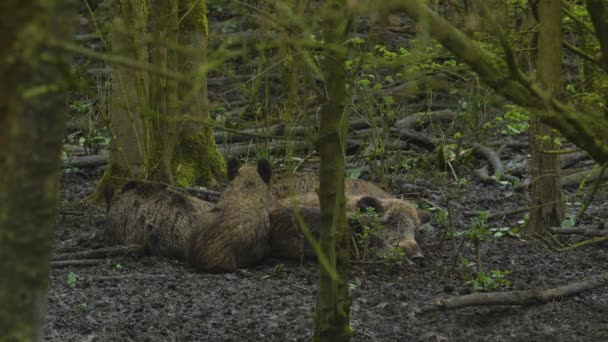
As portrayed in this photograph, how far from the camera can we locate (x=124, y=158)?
1048 cm

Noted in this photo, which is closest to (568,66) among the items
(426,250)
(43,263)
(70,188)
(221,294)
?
(426,250)

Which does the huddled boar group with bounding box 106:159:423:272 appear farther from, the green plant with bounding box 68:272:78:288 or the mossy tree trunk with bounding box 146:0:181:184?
the green plant with bounding box 68:272:78:288

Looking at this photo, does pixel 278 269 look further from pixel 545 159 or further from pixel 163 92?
pixel 545 159

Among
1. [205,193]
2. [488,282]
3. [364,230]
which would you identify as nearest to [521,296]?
[488,282]

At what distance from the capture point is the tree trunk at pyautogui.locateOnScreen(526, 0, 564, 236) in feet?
24.2

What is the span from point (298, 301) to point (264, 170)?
7.95 feet

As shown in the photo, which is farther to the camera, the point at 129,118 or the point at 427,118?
the point at 427,118

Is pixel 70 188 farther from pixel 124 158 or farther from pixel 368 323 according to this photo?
pixel 368 323

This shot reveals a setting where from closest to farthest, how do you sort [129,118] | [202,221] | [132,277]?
1. [132,277]
2. [202,221]
3. [129,118]

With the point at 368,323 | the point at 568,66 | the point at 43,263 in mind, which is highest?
the point at 568,66

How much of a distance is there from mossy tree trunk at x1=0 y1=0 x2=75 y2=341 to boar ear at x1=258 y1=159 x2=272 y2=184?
6081 millimetres

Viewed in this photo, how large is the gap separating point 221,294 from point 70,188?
480 centimetres

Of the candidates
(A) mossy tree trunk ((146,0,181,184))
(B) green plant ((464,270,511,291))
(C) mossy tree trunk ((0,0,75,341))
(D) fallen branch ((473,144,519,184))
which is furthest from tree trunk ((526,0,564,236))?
(C) mossy tree trunk ((0,0,75,341))

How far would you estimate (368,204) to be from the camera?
29.6ft
